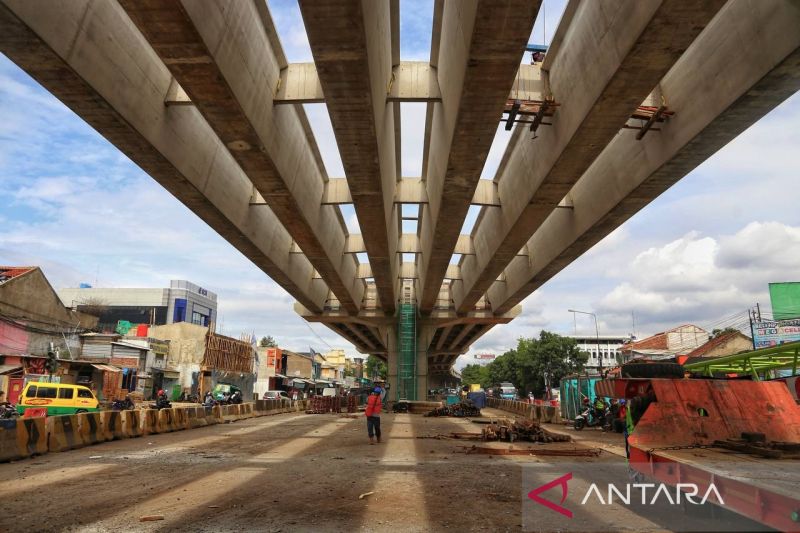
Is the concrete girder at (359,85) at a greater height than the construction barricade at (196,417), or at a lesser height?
greater

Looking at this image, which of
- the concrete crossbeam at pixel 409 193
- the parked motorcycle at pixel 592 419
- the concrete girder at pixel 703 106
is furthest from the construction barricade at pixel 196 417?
the concrete girder at pixel 703 106

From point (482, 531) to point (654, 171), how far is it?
8683 millimetres

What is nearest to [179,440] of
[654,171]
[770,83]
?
[654,171]

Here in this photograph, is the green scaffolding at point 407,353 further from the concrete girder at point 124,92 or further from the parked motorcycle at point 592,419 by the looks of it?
the concrete girder at point 124,92

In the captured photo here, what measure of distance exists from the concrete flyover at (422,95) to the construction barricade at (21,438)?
593 cm

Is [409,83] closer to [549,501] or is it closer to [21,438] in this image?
[549,501]

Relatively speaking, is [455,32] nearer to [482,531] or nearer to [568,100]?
[568,100]

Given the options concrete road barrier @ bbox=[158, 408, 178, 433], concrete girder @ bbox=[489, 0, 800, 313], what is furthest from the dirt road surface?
concrete girder @ bbox=[489, 0, 800, 313]

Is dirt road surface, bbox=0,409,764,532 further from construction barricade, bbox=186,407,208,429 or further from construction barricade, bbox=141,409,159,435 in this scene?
construction barricade, bbox=186,407,208,429

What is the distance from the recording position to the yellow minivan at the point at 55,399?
17.6 m

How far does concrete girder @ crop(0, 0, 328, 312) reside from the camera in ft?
22.9

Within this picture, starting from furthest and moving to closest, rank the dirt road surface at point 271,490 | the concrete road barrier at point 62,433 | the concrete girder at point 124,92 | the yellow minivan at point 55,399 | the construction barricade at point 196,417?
the construction barricade at point 196,417 → the yellow minivan at point 55,399 → the concrete road barrier at point 62,433 → the concrete girder at point 124,92 → the dirt road surface at point 271,490

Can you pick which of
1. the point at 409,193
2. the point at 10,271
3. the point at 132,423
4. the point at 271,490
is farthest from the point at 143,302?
the point at 271,490

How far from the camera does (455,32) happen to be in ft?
26.8
